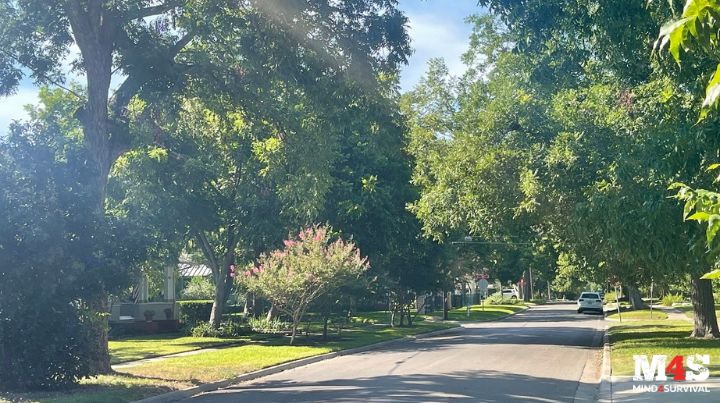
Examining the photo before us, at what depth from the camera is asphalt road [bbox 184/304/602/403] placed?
42.8 ft

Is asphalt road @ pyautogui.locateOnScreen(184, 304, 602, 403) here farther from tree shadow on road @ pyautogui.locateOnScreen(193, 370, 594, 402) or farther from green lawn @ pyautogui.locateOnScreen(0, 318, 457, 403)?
green lawn @ pyautogui.locateOnScreen(0, 318, 457, 403)

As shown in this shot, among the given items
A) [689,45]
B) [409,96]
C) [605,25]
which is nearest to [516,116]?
[409,96]

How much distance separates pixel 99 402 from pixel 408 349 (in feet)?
44.7

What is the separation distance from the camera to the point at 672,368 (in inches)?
603

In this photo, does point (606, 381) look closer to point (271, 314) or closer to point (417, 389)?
point (417, 389)

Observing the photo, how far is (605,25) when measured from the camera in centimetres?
1177

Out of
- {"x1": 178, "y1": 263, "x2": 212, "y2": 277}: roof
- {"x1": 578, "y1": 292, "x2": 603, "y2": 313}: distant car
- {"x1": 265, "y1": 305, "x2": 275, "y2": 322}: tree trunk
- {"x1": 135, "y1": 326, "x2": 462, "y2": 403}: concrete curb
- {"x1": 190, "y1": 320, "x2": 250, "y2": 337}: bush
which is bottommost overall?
{"x1": 135, "y1": 326, "x2": 462, "y2": 403}: concrete curb

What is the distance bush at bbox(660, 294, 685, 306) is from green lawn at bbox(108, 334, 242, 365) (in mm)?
46537

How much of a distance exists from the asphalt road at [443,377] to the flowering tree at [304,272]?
2876 millimetres

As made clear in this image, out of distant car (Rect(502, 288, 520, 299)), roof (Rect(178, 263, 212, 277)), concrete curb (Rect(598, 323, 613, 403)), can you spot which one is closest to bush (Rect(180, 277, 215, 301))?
roof (Rect(178, 263, 212, 277))

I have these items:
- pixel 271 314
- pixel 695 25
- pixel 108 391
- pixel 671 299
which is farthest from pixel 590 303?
pixel 695 25

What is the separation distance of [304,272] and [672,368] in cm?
1244

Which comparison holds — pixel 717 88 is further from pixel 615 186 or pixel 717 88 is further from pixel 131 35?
pixel 131 35

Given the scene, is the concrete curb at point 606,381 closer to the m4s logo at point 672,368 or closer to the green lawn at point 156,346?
the m4s logo at point 672,368
